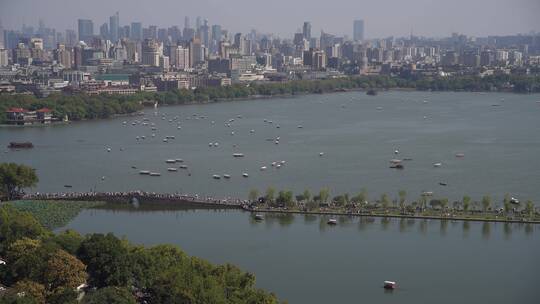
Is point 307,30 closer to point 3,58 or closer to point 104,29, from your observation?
point 104,29

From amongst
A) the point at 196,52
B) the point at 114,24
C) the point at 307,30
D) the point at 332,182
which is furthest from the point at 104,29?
the point at 332,182

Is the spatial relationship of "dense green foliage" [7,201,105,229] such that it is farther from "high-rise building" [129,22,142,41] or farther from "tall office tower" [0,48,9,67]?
"high-rise building" [129,22,142,41]

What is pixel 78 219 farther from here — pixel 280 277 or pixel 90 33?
pixel 90 33

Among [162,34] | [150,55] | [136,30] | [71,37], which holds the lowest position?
[150,55]

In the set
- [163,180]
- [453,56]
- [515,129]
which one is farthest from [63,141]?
[453,56]

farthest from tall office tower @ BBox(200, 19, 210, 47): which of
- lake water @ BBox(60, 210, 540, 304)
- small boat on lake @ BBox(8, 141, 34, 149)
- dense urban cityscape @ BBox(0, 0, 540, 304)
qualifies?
lake water @ BBox(60, 210, 540, 304)
